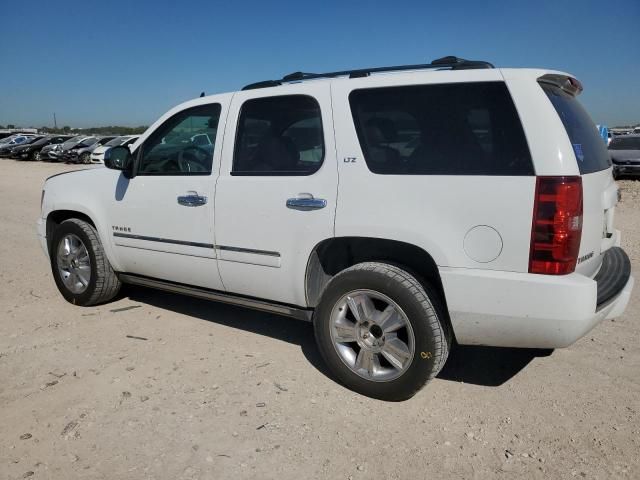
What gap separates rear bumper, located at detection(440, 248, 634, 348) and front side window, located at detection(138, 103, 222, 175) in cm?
210

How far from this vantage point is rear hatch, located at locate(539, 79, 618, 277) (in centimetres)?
290

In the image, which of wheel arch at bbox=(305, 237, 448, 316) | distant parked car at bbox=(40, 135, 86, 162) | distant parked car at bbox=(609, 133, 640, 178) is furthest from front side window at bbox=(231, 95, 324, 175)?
distant parked car at bbox=(40, 135, 86, 162)

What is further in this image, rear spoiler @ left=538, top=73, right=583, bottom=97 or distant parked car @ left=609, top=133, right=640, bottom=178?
distant parked car @ left=609, top=133, right=640, bottom=178

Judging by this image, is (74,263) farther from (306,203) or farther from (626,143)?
(626,143)

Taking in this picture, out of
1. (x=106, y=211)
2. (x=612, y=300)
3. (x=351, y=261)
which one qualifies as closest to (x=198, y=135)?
(x=106, y=211)

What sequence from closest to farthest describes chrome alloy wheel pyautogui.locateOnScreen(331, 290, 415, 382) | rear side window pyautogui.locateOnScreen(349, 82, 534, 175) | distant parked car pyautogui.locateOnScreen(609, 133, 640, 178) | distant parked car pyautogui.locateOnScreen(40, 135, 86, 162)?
1. rear side window pyautogui.locateOnScreen(349, 82, 534, 175)
2. chrome alloy wheel pyautogui.locateOnScreen(331, 290, 415, 382)
3. distant parked car pyautogui.locateOnScreen(609, 133, 640, 178)
4. distant parked car pyautogui.locateOnScreen(40, 135, 86, 162)

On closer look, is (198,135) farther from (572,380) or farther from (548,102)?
(572,380)

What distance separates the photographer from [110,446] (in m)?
2.86


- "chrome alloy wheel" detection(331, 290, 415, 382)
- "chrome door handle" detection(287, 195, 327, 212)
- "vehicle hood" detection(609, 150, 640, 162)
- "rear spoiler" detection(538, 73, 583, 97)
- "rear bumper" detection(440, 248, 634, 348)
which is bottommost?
"chrome alloy wheel" detection(331, 290, 415, 382)

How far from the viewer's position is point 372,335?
11.0 feet

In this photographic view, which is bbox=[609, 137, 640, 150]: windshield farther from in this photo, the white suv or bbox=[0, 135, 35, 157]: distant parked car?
bbox=[0, 135, 35, 157]: distant parked car

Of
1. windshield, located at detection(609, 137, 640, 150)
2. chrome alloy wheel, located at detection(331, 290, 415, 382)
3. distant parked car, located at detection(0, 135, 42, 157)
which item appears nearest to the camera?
chrome alloy wheel, located at detection(331, 290, 415, 382)

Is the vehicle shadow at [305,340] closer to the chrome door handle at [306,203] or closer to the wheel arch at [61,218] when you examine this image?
the wheel arch at [61,218]

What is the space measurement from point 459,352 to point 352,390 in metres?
1.07
